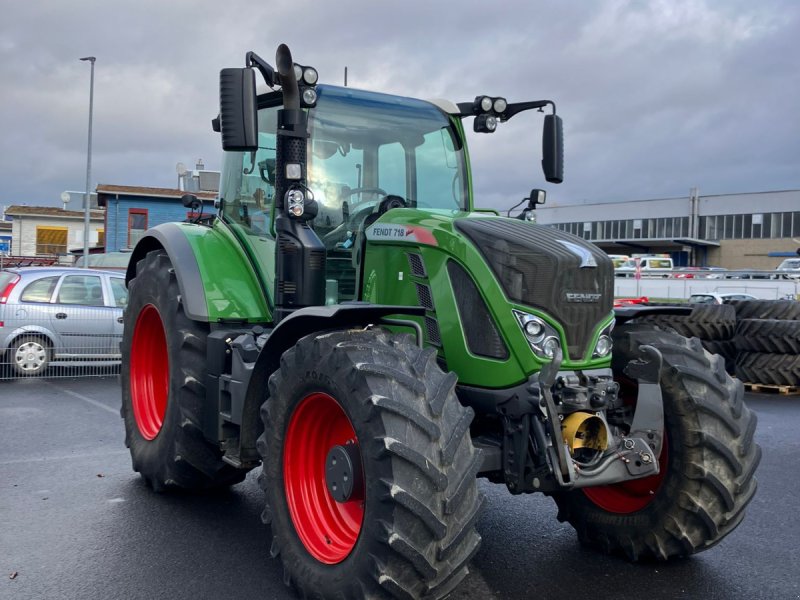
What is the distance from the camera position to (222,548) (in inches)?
185

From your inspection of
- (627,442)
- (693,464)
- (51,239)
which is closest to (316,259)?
(627,442)

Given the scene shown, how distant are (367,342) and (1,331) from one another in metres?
9.67

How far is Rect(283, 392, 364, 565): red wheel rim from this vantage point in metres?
3.97

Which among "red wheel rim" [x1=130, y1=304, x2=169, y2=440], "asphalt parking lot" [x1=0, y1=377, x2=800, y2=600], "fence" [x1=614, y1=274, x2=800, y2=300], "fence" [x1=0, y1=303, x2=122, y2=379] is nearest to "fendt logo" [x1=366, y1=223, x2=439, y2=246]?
"asphalt parking lot" [x1=0, y1=377, x2=800, y2=600]

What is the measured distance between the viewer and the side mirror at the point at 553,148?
5.34 metres

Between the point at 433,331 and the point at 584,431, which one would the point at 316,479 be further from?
the point at 584,431

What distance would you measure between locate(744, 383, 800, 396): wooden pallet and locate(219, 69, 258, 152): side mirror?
32.6 ft

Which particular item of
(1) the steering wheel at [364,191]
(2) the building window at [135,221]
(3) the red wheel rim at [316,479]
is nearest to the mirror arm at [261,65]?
(1) the steering wheel at [364,191]

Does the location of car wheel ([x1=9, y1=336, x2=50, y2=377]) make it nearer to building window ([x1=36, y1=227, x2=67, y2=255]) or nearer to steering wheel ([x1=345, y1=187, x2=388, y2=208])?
steering wheel ([x1=345, y1=187, x2=388, y2=208])

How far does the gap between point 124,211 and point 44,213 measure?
16665 millimetres

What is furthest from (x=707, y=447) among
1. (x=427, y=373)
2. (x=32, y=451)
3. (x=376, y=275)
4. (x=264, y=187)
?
(x=32, y=451)

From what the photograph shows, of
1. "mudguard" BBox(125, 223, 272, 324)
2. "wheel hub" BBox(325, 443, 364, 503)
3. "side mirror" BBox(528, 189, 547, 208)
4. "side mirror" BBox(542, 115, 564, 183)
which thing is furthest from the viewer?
"side mirror" BBox(528, 189, 547, 208)

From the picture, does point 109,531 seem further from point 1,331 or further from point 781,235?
point 781,235

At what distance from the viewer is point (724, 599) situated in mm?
4047
